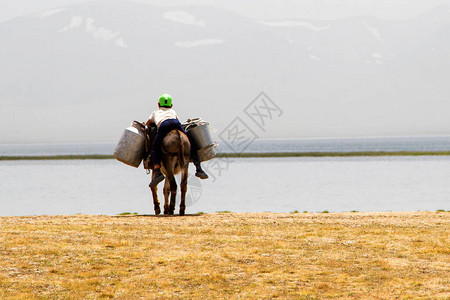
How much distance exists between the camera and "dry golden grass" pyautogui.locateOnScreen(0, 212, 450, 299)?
30.9 feet

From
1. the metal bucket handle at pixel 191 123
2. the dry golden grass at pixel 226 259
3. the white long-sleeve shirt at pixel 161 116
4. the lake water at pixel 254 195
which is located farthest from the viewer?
the lake water at pixel 254 195

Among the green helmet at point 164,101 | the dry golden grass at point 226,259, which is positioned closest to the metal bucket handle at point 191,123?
the green helmet at point 164,101

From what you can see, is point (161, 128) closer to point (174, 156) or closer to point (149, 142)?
point (174, 156)

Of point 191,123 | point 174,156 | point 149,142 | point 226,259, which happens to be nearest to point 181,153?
point 174,156

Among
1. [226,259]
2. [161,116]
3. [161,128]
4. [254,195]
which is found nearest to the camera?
[226,259]

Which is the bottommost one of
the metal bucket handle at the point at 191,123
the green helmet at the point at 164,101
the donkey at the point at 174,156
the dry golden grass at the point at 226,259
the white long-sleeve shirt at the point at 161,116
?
the dry golden grass at the point at 226,259

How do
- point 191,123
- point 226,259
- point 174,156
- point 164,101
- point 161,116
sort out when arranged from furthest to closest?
point 191,123 → point 164,101 → point 161,116 → point 174,156 → point 226,259

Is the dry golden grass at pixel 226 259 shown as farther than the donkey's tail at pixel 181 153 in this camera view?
No

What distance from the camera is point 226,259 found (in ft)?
36.1

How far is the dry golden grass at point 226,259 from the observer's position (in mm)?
9414

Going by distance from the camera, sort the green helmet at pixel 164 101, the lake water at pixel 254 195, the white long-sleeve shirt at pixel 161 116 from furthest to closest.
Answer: the lake water at pixel 254 195 < the green helmet at pixel 164 101 < the white long-sleeve shirt at pixel 161 116

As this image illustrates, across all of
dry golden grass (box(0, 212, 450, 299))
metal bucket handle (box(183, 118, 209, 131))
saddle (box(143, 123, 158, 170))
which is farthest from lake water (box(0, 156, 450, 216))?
dry golden grass (box(0, 212, 450, 299))

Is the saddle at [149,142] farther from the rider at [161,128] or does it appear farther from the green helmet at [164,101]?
the green helmet at [164,101]

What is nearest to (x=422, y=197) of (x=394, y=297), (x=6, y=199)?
(x=6, y=199)
